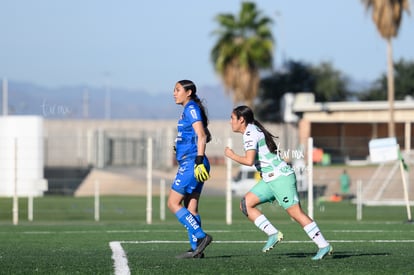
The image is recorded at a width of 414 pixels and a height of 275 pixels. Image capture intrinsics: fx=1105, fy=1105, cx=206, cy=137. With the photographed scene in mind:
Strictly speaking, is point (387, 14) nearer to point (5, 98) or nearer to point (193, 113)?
point (5, 98)

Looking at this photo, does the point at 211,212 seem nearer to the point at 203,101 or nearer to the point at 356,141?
the point at 356,141

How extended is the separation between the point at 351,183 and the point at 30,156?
12479mm

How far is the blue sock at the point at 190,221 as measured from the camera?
39.2 ft

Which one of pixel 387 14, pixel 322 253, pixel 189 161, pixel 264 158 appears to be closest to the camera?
pixel 322 253

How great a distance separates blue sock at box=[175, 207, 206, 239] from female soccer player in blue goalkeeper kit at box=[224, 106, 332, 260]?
630 mm

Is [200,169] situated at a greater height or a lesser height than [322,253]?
greater

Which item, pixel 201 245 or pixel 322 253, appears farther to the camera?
pixel 201 245

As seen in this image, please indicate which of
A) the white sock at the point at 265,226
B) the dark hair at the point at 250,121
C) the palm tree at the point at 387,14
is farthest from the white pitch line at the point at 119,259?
the palm tree at the point at 387,14

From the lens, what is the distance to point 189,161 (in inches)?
472

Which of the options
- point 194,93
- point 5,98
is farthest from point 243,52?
point 194,93

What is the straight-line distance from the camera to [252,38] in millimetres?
60281

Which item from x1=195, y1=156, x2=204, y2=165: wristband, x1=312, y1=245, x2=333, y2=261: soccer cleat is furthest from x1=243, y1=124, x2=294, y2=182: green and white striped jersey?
x1=312, y1=245, x2=333, y2=261: soccer cleat

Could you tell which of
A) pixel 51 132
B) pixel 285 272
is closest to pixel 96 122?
pixel 51 132

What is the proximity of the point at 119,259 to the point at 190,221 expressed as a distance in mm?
905
